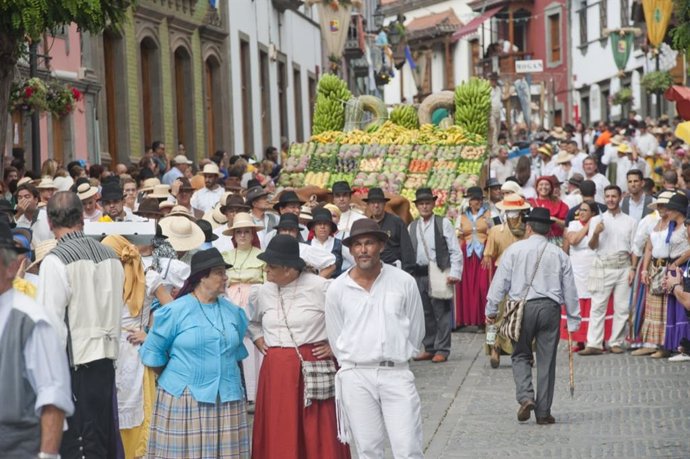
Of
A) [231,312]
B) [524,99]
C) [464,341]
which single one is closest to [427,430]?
[231,312]

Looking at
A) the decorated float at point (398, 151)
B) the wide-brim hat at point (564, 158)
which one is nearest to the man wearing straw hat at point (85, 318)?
the decorated float at point (398, 151)

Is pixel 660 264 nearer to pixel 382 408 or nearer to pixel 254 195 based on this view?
pixel 254 195

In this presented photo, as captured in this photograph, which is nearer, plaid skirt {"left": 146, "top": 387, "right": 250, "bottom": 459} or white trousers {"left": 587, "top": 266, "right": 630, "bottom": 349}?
plaid skirt {"left": 146, "top": 387, "right": 250, "bottom": 459}

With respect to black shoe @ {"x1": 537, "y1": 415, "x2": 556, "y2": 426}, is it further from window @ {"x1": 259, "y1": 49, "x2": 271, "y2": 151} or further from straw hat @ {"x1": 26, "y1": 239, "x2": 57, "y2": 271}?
window @ {"x1": 259, "y1": 49, "x2": 271, "y2": 151}

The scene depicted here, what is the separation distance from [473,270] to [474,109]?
624 cm

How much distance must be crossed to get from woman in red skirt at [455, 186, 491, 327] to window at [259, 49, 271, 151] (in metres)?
21.2

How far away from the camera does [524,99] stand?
167 ft

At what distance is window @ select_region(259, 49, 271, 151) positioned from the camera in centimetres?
4159

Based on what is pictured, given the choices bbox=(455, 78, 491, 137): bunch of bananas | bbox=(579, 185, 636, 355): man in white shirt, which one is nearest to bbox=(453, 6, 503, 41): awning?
bbox=(455, 78, 491, 137): bunch of bananas

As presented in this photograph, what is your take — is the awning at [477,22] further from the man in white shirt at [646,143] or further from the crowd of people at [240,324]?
the crowd of people at [240,324]

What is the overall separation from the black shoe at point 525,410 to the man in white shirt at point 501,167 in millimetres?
15032

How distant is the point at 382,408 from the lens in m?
9.38

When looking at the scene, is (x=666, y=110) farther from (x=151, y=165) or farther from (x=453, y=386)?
(x=453, y=386)

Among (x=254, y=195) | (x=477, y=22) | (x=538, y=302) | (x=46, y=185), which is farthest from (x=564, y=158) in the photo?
(x=477, y=22)
